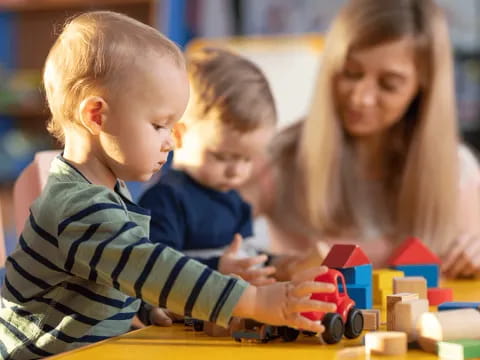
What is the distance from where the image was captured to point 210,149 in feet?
3.95

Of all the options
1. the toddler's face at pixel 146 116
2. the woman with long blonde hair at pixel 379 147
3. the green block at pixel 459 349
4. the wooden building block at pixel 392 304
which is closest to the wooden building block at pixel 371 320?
the wooden building block at pixel 392 304

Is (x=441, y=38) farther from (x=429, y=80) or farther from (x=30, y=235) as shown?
(x=30, y=235)

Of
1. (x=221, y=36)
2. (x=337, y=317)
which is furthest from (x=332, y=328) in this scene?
(x=221, y=36)

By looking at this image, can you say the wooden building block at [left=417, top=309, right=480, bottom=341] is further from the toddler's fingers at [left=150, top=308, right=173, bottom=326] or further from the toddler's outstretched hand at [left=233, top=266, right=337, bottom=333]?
the toddler's fingers at [left=150, top=308, right=173, bottom=326]

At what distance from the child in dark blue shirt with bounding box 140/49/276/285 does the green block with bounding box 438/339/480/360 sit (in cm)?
50

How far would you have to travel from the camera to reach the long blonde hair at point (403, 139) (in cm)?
163

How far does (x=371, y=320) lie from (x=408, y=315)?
85mm

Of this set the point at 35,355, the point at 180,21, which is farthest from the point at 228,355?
the point at 180,21

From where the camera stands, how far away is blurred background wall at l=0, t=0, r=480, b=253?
2.94 meters

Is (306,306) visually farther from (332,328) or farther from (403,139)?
(403,139)

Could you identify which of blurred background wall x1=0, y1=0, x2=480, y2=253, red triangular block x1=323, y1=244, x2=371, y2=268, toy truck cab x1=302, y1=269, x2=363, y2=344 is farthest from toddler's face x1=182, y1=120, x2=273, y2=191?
blurred background wall x1=0, y1=0, x2=480, y2=253

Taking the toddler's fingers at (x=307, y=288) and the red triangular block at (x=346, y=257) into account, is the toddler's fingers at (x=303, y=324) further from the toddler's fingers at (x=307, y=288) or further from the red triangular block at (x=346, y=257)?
the red triangular block at (x=346, y=257)

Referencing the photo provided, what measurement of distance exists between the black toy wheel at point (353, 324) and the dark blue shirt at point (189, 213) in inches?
17.9

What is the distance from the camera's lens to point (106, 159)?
80 centimetres
